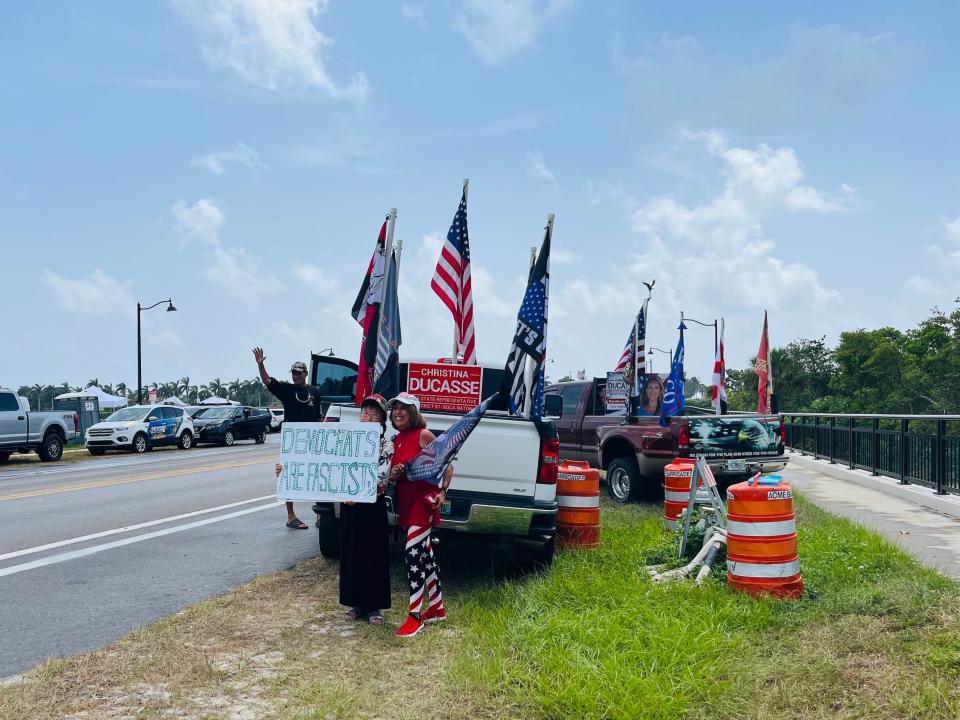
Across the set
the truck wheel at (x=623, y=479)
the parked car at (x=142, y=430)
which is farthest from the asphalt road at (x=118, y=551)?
the parked car at (x=142, y=430)

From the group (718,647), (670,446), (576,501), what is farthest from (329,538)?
(670,446)

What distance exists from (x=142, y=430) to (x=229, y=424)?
4.53 meters

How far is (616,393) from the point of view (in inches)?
542

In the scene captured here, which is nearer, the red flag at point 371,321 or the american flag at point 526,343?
the american flag at point 526,343

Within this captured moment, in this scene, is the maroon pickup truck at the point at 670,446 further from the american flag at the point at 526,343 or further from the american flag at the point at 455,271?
the american flag at the point at 526,343

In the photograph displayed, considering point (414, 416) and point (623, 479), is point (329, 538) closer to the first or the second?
point (414, 416)

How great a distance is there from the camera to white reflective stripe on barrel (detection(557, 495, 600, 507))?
8039 millimetres

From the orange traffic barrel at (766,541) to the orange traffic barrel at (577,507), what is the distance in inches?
81.1

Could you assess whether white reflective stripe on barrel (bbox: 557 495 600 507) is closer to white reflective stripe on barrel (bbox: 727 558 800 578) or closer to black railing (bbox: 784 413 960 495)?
white reflective stripe on barrel (bbox: 727 558 800 578)

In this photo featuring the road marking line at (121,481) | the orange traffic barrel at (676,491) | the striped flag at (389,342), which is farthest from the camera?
the road marking line at (121,481)

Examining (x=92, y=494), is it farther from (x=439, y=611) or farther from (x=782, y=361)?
(x=782, y=361)

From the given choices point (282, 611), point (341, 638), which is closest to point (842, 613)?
point (341, 638)

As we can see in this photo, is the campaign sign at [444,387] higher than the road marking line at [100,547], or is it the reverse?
the campaign sign at [444,387]

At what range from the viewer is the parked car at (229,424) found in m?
32.6
